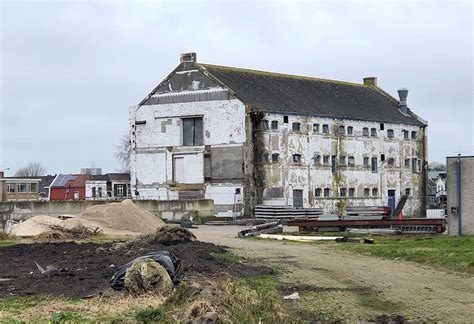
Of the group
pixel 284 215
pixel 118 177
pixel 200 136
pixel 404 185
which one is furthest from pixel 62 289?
pixel 118 177

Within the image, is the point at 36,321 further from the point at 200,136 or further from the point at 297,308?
the point at 200,136

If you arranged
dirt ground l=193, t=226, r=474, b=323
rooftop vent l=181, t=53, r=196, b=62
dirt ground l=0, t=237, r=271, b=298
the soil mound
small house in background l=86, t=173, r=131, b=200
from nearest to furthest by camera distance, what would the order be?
dirt ground l=193, t=226, r=474, b=323
dirt ground l=0, t=237, r=271, b=298
the soil mound
rooftop vent l=181, t=53, r=196, b=62
small house in background l=86, t=173, r=131, b=200

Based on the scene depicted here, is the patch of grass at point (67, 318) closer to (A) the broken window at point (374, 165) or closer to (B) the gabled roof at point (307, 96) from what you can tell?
(B) the gabled roof at point (307, 96)

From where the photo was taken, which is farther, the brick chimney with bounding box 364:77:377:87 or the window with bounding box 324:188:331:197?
the brick chimney with bounding box 364:77:377:87

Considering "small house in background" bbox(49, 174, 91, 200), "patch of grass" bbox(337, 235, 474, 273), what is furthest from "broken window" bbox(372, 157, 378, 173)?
"small house in background" bbox(49, 174, 91, 200)

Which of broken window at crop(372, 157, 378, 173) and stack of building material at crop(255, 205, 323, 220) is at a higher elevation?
broken window at crop(372, 157, 378, 173)

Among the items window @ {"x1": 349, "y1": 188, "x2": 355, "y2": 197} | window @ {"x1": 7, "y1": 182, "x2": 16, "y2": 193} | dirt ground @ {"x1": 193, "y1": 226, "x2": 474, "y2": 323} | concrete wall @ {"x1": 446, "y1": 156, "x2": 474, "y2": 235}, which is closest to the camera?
dirt ground @ {"x1": 193, "y1": 226, "x2": 474, "y2": 323}

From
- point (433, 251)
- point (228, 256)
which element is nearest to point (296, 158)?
point (228, 256)

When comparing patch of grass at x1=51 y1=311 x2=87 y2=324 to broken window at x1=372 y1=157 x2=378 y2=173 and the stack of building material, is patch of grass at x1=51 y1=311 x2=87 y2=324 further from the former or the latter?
broken window at x1=372 y1=157 x2=378 y2=173

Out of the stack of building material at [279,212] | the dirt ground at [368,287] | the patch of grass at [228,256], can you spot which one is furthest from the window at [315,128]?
the patch of grass at [228,256]

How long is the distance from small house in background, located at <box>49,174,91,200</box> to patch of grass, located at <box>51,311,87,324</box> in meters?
98.7

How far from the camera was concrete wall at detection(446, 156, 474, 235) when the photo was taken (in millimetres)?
29391

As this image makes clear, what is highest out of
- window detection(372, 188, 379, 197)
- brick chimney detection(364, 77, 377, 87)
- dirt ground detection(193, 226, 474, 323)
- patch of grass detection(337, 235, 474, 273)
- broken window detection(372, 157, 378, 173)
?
brick chimney detection(364, 77, 377, 87)

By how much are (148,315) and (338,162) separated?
50258 mm
